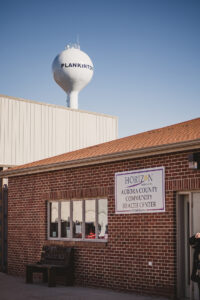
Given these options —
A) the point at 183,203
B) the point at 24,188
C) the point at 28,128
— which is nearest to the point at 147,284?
the point at 183,203

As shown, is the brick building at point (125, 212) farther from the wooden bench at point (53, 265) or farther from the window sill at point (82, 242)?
the wooden bench at point (53, 265)

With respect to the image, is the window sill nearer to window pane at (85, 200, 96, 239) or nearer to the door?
window pane at (85, 200, 96, 239)

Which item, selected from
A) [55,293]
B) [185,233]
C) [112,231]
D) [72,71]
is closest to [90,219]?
[112,231]

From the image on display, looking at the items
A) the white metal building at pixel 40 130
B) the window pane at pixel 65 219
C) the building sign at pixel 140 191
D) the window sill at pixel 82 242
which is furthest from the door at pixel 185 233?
the white metal building at pixel 40 130

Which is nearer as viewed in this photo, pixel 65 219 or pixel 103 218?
pixel 103 218

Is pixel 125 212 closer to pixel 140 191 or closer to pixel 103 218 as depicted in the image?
pixel 140 191

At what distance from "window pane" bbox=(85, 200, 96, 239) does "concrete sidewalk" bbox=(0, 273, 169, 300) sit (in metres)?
1.49

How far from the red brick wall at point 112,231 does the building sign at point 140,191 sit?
0.48ft

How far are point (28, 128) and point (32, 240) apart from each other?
923 centimetres

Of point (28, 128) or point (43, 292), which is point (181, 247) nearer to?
point (43, 292)

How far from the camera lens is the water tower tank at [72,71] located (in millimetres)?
32406

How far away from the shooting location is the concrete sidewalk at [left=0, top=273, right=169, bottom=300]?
39.1 feet

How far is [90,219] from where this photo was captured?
14242 mm

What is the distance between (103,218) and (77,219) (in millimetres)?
1161
